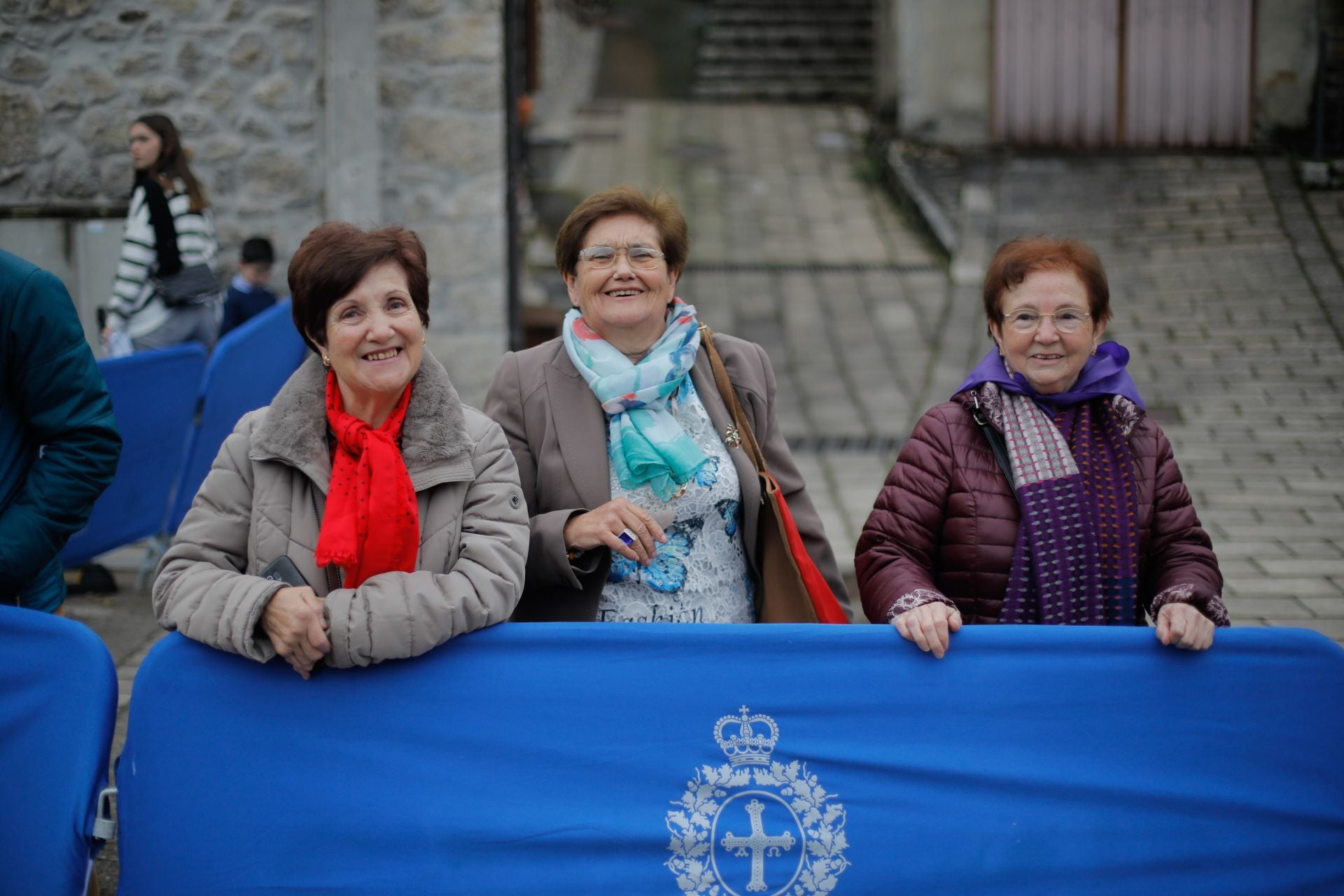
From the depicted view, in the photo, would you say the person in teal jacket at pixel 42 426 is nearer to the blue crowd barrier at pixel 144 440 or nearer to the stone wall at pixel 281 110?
the blue crowd barrier at pixel 144 440

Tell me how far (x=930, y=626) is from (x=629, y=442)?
0.81m

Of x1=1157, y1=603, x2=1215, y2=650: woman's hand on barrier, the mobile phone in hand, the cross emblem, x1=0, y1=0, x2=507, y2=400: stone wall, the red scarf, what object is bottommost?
the cross emblem

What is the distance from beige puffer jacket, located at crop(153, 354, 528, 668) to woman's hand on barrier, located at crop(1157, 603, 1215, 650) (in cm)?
140

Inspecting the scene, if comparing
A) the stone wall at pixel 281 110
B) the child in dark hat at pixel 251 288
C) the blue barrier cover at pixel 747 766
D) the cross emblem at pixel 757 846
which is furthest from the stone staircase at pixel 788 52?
the cross emblem at pixel 757 846

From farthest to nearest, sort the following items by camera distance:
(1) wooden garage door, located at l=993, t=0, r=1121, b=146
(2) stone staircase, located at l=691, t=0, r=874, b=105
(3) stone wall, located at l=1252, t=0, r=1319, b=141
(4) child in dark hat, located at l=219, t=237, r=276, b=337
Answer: (2) stone staircase, located at l=691, t=0, r=874, b=105, (1) wooden garage door, located at l=993, t=0, r=1121, b=146, (3) stone wall, located at l=1252, t=0, r=1319, b=141, (4) child in dark hat, located at l=219, t=237, r=276, b=337

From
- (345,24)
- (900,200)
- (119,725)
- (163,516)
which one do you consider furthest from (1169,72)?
(119,725)

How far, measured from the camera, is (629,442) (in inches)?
119

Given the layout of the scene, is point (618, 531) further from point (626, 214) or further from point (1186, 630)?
point (1186, 630)

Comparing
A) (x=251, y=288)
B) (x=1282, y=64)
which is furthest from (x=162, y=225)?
(x=1282, y=64)

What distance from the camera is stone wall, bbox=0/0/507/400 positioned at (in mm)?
6883

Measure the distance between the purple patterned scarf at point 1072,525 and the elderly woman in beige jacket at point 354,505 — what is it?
3.73ft

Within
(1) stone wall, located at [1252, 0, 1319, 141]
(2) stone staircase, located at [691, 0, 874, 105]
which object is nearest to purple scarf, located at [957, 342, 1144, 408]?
(1) stone wall, located at [1252, 0, 1319, 141]

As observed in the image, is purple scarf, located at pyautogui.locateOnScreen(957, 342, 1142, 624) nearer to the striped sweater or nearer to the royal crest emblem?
the royal crest emblem

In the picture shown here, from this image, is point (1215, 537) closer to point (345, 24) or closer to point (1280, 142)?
point (345, 24)
